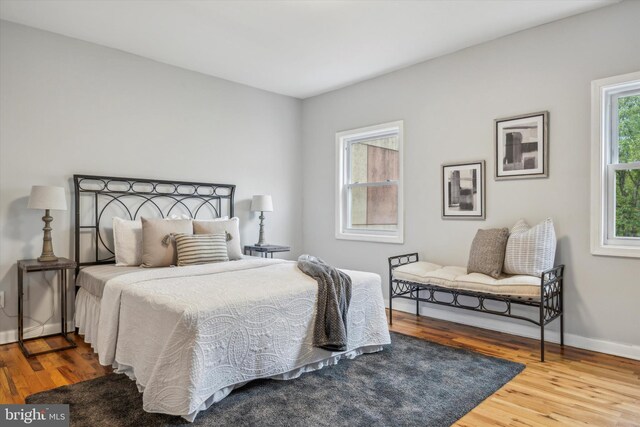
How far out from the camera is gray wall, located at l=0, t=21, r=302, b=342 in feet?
10.7

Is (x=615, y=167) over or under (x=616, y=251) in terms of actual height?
over

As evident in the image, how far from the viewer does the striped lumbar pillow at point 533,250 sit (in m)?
3.07

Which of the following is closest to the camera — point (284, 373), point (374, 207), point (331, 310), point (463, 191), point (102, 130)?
point (284, 373)

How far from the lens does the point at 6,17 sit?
318cm

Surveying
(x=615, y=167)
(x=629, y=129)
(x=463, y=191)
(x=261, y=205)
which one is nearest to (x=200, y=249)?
(x=261, y=205)

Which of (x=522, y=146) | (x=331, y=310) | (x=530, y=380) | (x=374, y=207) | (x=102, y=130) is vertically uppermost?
(x=102, y=130)

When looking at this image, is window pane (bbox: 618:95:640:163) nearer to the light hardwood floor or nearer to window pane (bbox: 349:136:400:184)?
the light hardwood floor

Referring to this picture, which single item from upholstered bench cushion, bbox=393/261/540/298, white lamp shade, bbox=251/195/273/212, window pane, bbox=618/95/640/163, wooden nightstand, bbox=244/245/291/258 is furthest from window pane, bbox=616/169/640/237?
white lamp shade, bbox=251/195/273/212

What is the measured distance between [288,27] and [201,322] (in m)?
2.57

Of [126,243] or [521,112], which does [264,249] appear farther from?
[521,112]

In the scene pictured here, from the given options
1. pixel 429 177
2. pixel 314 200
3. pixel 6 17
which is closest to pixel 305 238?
pixel 314 200

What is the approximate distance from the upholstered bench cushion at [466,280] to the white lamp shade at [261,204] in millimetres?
1762

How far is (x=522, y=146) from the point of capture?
345 cm

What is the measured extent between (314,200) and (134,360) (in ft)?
→ 11.1
